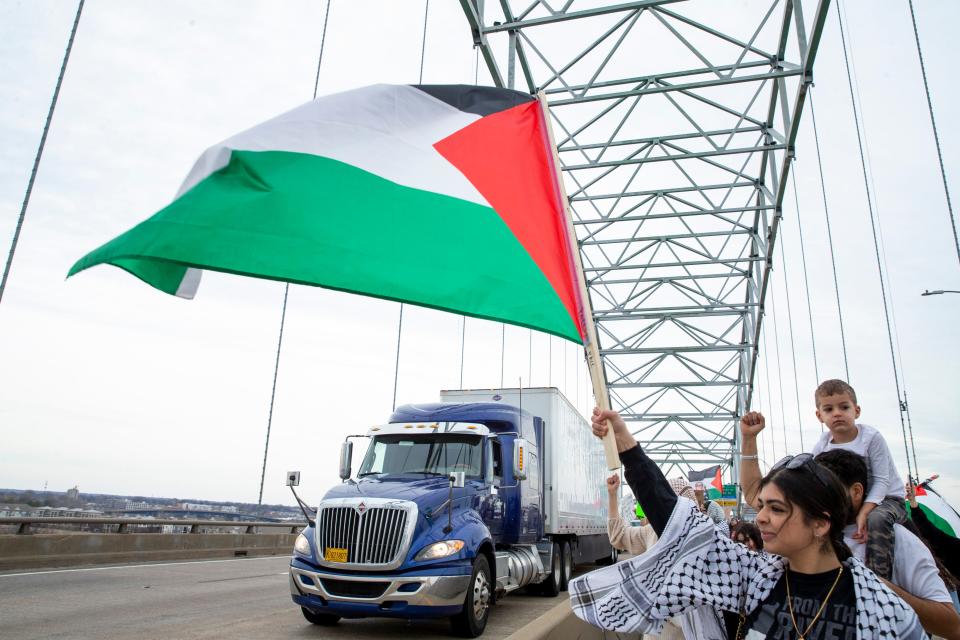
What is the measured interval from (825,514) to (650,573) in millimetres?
618

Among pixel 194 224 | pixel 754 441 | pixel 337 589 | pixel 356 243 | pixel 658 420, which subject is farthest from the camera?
pixel 658 420

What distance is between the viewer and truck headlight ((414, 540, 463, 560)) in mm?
8086

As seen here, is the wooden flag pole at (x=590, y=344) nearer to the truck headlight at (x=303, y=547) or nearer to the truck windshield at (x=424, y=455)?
the truck headlight at (x=303, y=547)

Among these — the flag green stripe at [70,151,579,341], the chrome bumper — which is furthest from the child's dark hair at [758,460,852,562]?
the chrome bumper

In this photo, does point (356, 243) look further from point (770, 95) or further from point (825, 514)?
point (770, 95)

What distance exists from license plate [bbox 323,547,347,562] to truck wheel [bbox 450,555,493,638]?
141 cm

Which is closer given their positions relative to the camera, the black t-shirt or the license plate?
the black t-shirt

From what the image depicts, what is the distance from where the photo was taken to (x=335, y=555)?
8219mm

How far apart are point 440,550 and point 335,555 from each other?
1175 mm

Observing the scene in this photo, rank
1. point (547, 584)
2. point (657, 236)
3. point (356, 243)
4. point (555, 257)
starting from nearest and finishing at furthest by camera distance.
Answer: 1. point (356, 243)
2. point (555, 257)
3. point (547, 584)
4. point (657, 236)

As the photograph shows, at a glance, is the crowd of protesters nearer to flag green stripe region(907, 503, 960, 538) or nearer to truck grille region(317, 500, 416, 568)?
flag green stripe region(907, 503, 960, 538)

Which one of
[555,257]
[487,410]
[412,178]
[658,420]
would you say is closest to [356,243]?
[412,178]

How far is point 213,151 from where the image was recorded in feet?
12.4

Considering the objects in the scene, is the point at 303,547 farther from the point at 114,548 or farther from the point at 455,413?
the point at 114,548
